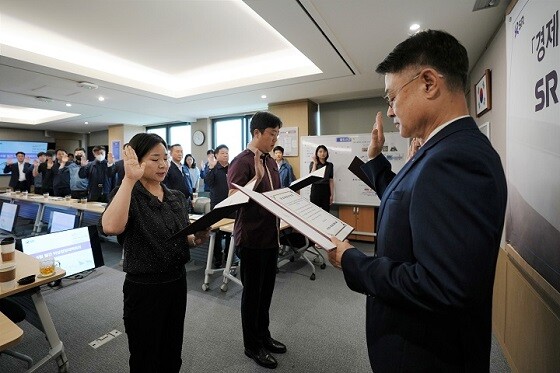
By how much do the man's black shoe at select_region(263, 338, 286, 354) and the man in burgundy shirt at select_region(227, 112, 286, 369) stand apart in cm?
12

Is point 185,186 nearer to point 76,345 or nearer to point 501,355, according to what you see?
point 76,345

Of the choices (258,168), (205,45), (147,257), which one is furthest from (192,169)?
(147,257)

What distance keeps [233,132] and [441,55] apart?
7.06 m

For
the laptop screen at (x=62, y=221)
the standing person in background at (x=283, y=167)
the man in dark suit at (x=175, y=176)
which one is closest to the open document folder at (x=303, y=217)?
the man in dark suit at (x=175, y=176)

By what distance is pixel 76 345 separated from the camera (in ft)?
6.90

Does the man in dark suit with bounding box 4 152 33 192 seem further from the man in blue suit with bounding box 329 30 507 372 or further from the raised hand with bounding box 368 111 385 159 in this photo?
the man in blue suit with bounding box 329 30 507 372

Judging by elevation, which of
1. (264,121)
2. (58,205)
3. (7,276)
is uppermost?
(264,121)

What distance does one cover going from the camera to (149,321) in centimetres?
125

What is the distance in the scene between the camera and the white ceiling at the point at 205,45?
2.41 meters

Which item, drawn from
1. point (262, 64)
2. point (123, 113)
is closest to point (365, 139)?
point (262, 64)

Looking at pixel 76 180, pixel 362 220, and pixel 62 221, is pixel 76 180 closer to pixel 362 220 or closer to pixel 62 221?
pixel 62 221

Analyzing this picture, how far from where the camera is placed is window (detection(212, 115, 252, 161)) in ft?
24.0

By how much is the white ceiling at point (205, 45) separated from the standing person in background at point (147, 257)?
1720 millimetres

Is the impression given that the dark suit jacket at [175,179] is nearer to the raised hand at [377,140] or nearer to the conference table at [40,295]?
the conference table at [40,295]
